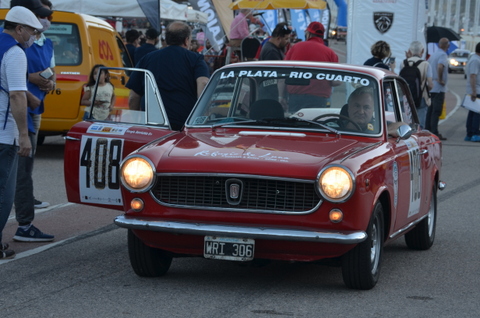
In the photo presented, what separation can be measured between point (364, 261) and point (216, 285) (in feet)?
3.20

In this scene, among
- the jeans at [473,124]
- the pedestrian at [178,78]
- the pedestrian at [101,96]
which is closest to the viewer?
the pedestrian at [101,96]

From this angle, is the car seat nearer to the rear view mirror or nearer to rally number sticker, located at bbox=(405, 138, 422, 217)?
the rear view mirror

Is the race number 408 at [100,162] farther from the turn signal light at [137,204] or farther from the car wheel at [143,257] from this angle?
the turn signal light at [137,204]

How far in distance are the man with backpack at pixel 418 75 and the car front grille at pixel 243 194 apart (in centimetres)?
967

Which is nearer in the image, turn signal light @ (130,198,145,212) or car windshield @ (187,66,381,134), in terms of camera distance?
turn signal light @ (130,198,145,212)

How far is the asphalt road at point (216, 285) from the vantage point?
5539mm

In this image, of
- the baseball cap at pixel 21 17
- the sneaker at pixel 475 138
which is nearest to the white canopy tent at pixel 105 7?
the sneaker at pixel 475 138

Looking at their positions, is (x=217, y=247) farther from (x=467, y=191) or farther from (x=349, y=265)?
(x=467, y=191)

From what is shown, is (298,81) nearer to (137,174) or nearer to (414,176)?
(414,176)

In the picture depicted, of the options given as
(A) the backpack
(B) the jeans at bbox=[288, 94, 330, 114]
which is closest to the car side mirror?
(B) the jeans at bbox=[288, 94, 330, 114]

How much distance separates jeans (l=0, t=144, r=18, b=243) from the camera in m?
6.76

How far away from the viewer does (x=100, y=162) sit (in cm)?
698

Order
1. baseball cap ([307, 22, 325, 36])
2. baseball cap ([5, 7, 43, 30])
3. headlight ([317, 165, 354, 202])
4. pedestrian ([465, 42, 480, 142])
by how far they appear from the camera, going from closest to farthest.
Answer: headlight ([317, 165, 354, 202]) < baseball cap ([5, 7, 43, 30]) < baseball cap ([307, 22, 325, 36]) < pedestrian ([465, 42, 480, 142])

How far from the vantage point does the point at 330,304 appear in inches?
225
